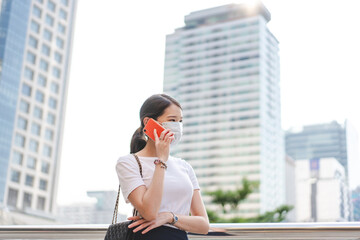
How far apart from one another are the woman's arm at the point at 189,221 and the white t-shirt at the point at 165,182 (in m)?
0.03

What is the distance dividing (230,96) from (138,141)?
191 feet

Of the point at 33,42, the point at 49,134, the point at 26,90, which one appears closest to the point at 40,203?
the point at 49,134

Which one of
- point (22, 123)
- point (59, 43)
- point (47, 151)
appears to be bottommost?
point (47, 151)

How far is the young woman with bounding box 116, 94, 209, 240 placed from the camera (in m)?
1.22

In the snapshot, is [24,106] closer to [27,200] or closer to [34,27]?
[34,27]

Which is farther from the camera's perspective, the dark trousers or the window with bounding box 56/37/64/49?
the window with bounding box 56/37/64/49

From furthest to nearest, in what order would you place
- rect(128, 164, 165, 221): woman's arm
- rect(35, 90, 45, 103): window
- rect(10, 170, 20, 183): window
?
rect(35, 90, 45, 103): window < rect(10, 170, 20, 183): window < rect(128, 164, 165, 221): woman's arm

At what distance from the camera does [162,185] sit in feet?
3.98

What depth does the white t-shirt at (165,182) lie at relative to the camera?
127cm

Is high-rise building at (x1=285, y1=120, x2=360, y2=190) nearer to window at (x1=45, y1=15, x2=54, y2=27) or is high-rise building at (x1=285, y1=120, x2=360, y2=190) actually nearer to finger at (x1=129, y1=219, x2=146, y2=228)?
window at (x1=45, y1=15, x2=54, y2=27)

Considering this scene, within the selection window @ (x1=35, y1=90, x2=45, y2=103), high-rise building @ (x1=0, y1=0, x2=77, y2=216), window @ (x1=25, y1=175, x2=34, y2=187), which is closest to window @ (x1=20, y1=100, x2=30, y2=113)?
high-rise building @ (x1=0, y1=0, x2=77, y2=216)

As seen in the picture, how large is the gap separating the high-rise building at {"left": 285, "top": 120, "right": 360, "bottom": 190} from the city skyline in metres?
1.54

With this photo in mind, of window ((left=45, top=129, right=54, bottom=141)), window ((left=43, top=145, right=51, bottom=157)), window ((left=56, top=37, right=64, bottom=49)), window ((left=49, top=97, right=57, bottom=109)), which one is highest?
window ((left=56, top=37, right=64, bottom=49))

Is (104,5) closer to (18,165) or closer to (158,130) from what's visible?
(18,165)
